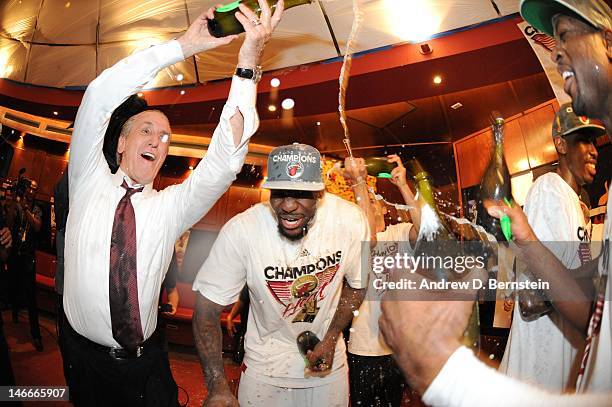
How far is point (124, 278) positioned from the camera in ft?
2.56

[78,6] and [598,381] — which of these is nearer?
[598,381]

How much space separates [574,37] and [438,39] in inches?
31.8

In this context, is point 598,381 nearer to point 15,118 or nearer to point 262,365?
point 262,365

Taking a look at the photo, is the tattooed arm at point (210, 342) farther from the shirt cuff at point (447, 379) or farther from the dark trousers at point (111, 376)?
the shirt cuff at point (447, 379)

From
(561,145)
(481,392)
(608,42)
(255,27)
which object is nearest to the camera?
(481,392)

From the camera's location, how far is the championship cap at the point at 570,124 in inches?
32.9

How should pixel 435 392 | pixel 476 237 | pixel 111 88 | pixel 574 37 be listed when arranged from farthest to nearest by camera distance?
pixel 476 237 < pixel 111 88 < pixel 574 37 < pixel 435 392

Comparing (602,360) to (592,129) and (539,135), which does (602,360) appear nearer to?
(592,129)

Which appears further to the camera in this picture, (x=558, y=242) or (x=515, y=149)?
(x=515, y=149)

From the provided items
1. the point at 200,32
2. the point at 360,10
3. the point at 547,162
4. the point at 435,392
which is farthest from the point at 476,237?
the point at 360,10

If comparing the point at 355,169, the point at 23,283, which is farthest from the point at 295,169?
the point at 23,283

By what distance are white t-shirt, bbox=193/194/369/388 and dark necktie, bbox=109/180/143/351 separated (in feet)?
0.53

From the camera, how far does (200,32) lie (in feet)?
2.49

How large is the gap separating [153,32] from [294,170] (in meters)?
0.79
